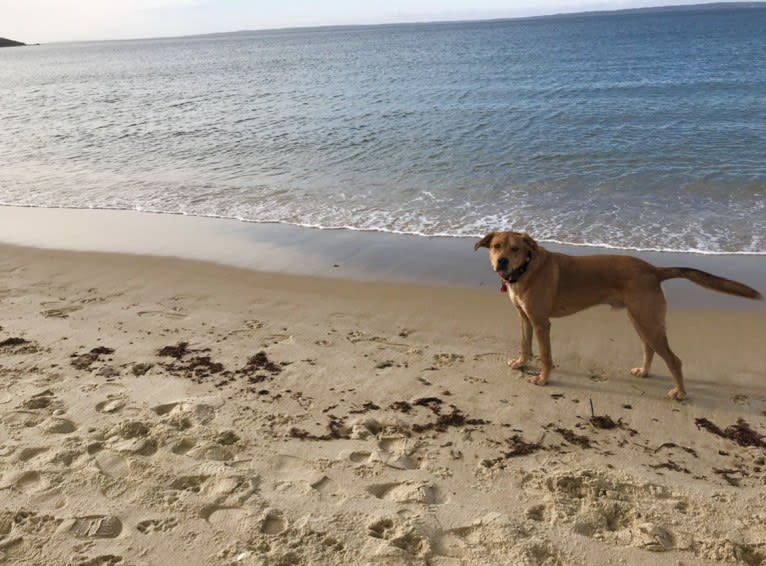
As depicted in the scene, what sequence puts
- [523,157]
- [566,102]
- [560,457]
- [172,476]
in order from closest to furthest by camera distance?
[172,476], [560,457], [523,157], [566,102]

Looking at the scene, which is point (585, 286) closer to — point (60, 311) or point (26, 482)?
point (26, 482)

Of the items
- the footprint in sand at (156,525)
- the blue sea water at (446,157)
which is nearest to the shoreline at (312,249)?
the blue sea water at (446,157)

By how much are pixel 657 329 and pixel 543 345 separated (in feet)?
2.98

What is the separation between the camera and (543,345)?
193 inches

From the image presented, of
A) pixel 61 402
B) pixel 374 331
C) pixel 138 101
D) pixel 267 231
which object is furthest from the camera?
pixel 138 101

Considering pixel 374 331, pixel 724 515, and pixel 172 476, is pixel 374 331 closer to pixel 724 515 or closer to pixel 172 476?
pixel 172 476

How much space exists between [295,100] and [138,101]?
9.57 m

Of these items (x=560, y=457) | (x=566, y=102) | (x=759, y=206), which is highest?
(x=566, y=102)

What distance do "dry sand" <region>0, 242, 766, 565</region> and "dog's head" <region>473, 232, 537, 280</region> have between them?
103 cm

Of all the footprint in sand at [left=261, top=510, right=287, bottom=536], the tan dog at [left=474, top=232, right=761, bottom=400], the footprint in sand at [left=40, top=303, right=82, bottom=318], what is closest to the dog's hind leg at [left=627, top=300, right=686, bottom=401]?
the tan dog at [left=474, top=232, right=761, bottom=400]

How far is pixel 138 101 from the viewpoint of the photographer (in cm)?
3123

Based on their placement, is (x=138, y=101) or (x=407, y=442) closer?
(x=407, y=442)

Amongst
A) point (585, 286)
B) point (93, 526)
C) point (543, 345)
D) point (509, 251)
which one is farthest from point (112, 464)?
point (585, 286)

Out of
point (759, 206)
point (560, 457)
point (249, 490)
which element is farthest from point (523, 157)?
point (249, 490)
